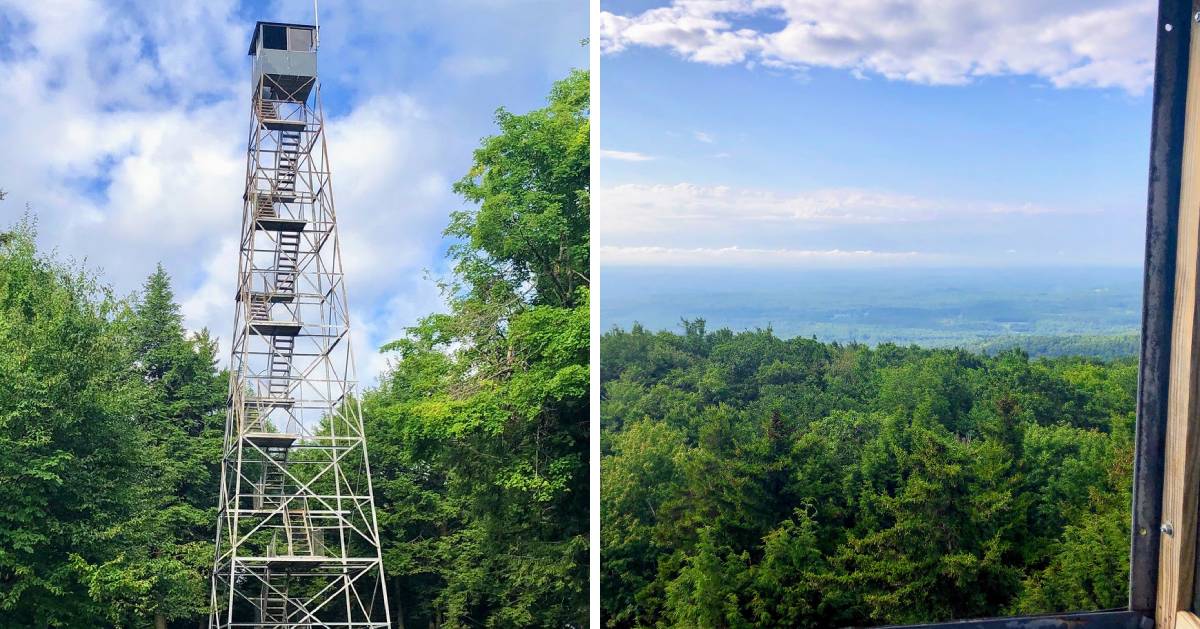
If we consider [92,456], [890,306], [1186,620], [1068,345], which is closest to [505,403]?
[92,456]

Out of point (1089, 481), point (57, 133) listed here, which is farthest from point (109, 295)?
point (1089, 481)

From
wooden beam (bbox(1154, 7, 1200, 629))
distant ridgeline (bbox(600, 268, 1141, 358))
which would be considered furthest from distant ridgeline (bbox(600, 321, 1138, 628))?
wooden beam (bbox(1154, 7, 1200, 629))

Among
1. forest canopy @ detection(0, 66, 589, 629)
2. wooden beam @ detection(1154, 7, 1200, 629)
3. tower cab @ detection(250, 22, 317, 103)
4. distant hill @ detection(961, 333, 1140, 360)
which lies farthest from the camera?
tower cab @ detection(250, 22, 317, 103)

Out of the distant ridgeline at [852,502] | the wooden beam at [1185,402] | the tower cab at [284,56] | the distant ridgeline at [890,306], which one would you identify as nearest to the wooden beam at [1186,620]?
the wooden beam at [1185,402]

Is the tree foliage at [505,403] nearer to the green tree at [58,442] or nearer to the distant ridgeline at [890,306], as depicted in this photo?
the green tree at [58,442]

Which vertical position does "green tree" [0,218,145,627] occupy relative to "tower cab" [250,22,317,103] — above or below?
below

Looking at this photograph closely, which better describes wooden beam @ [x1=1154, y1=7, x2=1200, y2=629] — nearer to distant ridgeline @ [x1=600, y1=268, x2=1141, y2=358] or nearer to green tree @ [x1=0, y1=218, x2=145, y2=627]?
distant ridgeline @ [x1=600, y1=268, x2=1141, y2=358]
